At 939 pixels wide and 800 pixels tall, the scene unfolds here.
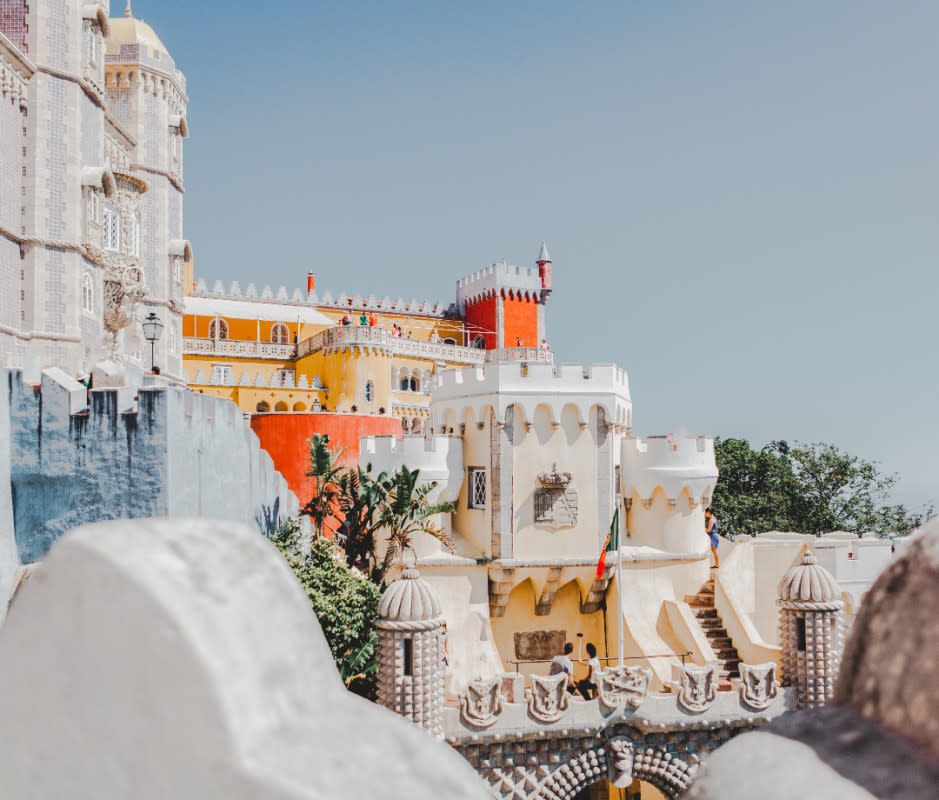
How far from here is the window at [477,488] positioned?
21750mm

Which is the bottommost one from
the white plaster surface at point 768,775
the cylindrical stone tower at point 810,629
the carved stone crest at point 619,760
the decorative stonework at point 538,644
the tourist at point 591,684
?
the carved stone crest at point 619,760

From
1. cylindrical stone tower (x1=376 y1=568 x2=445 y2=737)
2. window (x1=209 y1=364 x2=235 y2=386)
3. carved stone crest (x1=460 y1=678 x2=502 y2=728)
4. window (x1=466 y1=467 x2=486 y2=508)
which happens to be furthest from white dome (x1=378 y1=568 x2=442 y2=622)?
window (x1=209 y1=364 x2=235 y2=386)

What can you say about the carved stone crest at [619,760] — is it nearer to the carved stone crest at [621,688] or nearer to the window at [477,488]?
the carved stone crest at [621,688]

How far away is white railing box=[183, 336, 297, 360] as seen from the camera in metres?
41.3

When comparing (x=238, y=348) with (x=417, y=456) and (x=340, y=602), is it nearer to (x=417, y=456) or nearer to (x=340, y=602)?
(x=417, y=456)

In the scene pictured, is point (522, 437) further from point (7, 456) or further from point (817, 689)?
point (7, 456)

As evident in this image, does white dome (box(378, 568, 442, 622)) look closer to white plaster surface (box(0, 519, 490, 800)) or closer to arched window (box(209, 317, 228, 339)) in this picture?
white plaster surface (box(0, 519, 490, 800))

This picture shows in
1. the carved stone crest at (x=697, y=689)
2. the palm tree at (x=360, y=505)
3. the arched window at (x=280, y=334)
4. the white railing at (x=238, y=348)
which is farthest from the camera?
the arched window at (x=280, y=334)

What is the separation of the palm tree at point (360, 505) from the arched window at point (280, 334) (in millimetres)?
30167

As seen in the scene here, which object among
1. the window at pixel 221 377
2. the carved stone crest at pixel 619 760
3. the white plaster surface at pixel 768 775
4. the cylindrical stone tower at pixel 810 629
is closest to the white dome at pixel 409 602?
the carved stone crest at pixel 619 760

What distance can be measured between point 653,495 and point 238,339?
104 feet

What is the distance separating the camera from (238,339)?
152 ft

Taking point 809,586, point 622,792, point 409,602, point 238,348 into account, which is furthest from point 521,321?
point 409,602

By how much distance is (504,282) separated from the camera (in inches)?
2028
